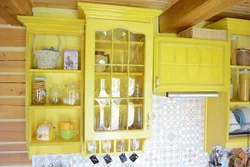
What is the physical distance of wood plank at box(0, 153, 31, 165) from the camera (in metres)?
1.51

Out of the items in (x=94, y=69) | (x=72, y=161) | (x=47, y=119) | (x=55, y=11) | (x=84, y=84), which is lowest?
(x=72, y=161)

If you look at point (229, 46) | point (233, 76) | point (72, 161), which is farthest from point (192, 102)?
point (72, 161)

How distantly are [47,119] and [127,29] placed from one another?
924 mm

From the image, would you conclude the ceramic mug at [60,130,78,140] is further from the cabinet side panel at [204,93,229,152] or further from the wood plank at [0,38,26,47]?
the cabinet side panel at [204,93,229,152]

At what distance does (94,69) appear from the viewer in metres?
1.31

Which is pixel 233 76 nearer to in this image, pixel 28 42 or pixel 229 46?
pixel 229 46

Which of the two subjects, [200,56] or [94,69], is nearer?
[94,69]

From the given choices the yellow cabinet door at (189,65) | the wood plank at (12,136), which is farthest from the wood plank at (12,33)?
the yellow cabinet door at (189,65)

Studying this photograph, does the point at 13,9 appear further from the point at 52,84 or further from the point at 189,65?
the point at 189,65

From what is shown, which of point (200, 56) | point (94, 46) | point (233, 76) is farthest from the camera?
point (233, 76)

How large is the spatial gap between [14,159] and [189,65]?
5.05 ft

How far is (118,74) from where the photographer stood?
1.38 meters

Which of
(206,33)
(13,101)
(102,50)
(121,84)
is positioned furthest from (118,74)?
(13,101)

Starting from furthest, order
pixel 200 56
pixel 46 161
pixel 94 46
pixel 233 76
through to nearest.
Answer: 1. pixel 233 76
2. pixel 46 161
3. pixel 200 56
4. pixel 94 46
